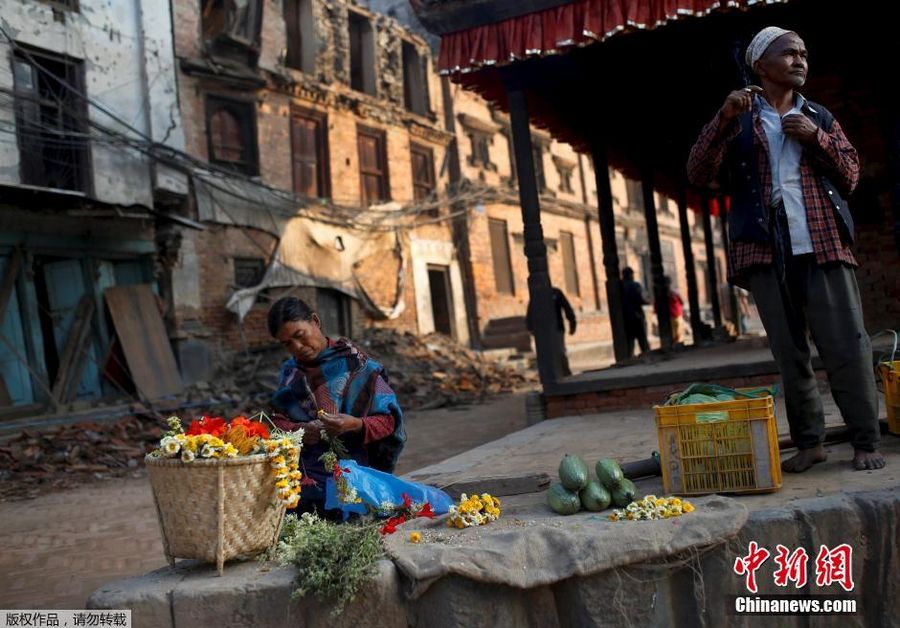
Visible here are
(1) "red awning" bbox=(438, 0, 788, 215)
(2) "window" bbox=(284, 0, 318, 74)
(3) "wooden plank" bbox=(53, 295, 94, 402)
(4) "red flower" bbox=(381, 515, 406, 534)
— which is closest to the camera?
(4) "red flower" bbox=(381, 515, 406, 534)

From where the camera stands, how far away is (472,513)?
3.21 meters

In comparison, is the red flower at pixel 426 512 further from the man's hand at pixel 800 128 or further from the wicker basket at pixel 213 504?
the man's hand at pixel 800 128

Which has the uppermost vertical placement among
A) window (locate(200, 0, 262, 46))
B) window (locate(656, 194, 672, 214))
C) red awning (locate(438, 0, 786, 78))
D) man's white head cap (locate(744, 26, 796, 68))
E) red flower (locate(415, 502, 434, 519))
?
window (locate(200, 0, 262, 46))

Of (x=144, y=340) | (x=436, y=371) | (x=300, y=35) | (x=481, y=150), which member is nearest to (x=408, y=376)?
(x=436, y=371)

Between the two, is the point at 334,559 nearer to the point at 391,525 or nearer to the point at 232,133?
the point at 391,525

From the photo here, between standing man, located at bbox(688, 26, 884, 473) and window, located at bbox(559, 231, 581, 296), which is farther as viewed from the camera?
window, located at bbox(559, 231, 581, 296)

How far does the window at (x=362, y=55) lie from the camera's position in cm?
2058

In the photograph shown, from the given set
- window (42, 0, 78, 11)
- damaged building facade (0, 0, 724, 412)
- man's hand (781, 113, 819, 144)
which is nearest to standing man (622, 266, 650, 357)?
damaged building facade (0, 0, 724, 412)

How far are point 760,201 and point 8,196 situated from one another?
36.3ft

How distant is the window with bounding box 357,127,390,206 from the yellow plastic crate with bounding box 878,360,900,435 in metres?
16.6

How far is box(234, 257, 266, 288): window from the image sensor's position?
16.4m

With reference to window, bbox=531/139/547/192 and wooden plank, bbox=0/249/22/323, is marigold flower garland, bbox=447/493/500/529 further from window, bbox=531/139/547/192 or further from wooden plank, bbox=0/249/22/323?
window, bbox=531/139/547/192

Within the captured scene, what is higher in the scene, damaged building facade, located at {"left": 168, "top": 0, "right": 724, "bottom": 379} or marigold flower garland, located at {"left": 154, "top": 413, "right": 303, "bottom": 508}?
damaged building facade, located at {"left": 168, "top": 0, "right": 724, "bottom": 379}

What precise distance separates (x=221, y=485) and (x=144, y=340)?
40.2 ft
